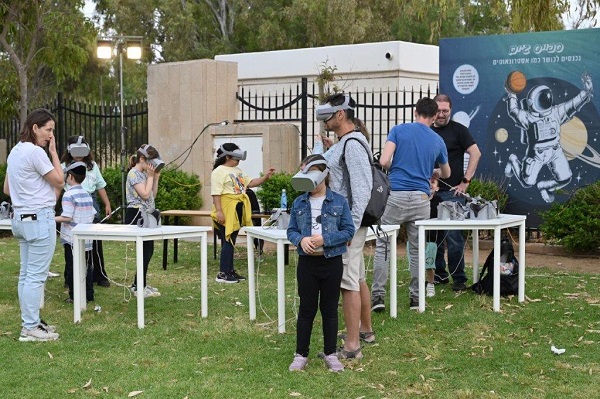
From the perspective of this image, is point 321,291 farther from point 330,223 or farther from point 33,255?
point 33,255

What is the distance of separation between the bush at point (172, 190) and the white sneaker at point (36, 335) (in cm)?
797

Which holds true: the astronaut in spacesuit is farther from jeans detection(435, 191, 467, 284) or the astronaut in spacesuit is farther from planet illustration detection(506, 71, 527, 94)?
jeans detection(435, 191, 467, 284)

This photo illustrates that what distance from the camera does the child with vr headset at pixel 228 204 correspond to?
1109 cm

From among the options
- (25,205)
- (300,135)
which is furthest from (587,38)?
(25,205)

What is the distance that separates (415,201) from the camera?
8828mm

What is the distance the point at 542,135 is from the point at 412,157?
530 centimetres

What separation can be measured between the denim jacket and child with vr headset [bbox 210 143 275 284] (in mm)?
4167

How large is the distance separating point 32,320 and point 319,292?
2.53 metres

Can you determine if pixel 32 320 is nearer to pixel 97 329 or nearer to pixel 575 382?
pixel 97 329

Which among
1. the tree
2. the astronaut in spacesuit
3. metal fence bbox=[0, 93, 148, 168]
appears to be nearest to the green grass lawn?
the astronaut in spacesuit

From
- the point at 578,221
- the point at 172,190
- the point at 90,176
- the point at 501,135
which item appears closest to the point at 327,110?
the point at 90,176

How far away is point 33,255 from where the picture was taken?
793 cm

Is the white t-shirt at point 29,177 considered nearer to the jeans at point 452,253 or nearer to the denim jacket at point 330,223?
the denim jacket at point 330,223

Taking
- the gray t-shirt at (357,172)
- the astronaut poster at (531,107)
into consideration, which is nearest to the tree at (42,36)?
the astronaut poster at (531,107)
